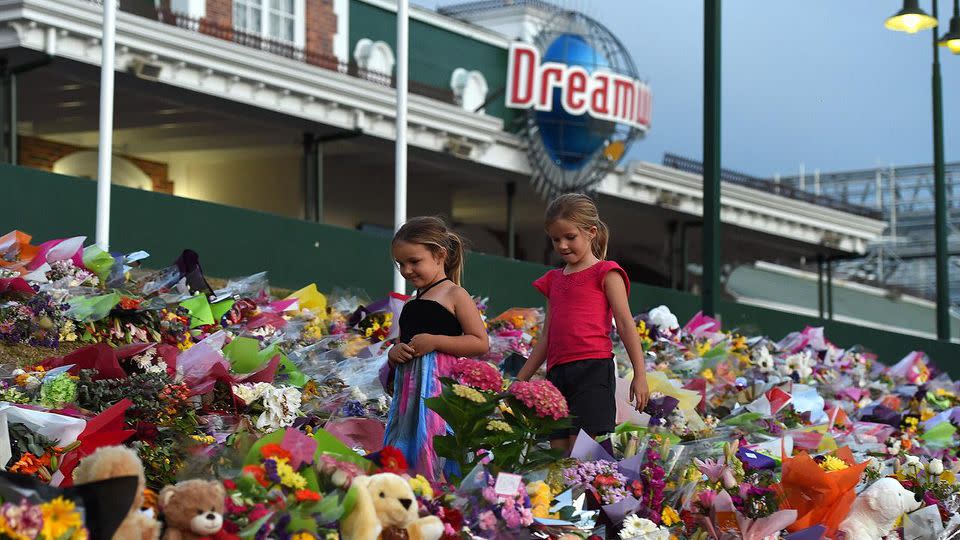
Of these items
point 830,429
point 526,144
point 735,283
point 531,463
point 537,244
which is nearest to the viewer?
point 531,463

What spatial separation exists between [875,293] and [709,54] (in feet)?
110

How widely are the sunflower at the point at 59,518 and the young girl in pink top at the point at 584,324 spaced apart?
113 inches

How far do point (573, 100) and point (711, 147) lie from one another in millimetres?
12306

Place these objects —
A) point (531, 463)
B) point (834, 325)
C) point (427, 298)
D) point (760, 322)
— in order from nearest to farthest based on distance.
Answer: point (531, 463) < point (427, 298) < point (760, 322) < point (834, 325)

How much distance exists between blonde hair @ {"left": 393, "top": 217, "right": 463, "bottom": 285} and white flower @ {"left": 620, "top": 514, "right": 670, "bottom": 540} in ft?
4.10

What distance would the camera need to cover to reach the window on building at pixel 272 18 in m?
23.2

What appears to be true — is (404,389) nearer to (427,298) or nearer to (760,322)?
(427,298)

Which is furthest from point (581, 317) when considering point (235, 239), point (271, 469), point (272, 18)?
point (272, 18)

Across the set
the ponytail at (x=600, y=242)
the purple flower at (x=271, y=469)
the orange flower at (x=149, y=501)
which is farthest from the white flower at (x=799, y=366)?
the orange flower at (x=149, y=501)

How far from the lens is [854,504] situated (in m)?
6.33

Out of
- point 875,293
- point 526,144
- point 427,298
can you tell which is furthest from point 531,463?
point 875,293

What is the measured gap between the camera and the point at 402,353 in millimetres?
5773

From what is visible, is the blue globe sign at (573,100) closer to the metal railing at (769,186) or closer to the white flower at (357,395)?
the metal railing at (769,186)

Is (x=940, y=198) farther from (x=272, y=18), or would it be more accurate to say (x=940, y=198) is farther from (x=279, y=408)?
(x=279, y=408)
